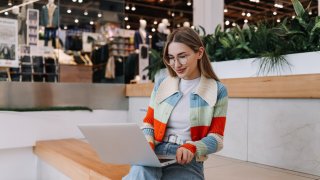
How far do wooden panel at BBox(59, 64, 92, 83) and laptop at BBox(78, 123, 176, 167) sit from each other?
11.5 ft

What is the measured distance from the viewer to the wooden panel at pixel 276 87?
171 centimetres

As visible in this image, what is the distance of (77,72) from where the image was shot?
5.41 metres

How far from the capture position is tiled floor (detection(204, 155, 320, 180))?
66.5 inches

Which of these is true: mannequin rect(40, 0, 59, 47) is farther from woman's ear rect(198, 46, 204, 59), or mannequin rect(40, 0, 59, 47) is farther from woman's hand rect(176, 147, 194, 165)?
woman's hand rect(176, 147, 194, 165)

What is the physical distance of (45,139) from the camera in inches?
119

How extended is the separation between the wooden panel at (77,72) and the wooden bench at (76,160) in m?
1.88

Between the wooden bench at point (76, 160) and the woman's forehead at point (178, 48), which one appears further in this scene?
the wooden bench at point (76, 160)

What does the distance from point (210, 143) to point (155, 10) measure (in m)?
8.44

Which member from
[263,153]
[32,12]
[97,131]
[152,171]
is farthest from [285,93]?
[32,12]

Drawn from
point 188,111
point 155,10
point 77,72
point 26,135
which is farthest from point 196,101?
point 155,10

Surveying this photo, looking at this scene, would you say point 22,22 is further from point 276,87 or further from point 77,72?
point 276,87

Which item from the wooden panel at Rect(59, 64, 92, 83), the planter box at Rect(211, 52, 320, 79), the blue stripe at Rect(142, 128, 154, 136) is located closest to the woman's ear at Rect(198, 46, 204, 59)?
the blue stripe at Rect(142, 128, 154, 136)

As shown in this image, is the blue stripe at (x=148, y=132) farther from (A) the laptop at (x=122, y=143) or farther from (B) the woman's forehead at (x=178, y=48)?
(B) the woman's forehead at (x=178, y=48)

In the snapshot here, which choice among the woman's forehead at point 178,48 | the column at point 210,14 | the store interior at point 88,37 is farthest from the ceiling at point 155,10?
the woman's forehead at point 178,48
